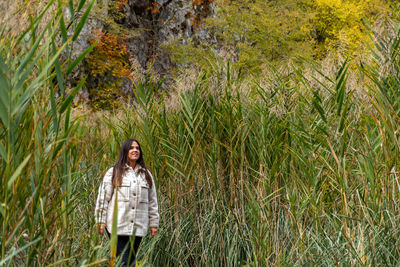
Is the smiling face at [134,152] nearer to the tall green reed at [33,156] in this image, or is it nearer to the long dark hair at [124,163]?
the long dark hair at [124,163]

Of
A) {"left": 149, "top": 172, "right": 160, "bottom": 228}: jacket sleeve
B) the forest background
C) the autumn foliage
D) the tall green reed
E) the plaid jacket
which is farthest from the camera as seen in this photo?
the autumn foliage

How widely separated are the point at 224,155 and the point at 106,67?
499 inches

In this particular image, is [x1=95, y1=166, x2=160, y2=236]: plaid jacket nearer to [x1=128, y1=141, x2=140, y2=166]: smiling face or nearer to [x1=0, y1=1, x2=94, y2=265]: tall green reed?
[x1=128, y1=141, x2=140, y2=166]: smiling face

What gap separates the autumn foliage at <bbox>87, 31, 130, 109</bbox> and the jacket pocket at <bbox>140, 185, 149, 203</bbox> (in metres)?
12.0

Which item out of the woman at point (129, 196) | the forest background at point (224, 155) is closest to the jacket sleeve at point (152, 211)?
the woman at point (129, 196)

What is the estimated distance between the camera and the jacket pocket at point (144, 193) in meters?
3.86

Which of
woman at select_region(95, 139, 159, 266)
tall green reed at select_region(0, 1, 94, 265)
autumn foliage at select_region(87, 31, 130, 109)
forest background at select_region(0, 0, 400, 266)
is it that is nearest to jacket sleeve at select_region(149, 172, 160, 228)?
woman at select_region(95, 139, 159, 266)

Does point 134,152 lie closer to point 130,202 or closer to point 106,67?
point 130,202

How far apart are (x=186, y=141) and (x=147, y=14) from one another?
16805mm

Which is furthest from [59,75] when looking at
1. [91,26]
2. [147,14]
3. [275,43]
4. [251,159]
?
[147,14]

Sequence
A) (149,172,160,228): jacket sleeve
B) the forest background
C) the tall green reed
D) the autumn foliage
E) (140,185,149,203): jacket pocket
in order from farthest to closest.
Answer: the autumn foliage < (149,172,160,228): jacket sleeve < (140,185,149,203): jacket pocket < the forest background < the tall green reed

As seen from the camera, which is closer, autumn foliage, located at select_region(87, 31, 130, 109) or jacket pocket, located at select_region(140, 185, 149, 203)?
jacket pocket, located at select_region(140, 185, 149, 203)

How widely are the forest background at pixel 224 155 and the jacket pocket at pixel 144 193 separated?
1.75ft

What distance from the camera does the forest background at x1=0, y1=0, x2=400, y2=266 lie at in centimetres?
170
